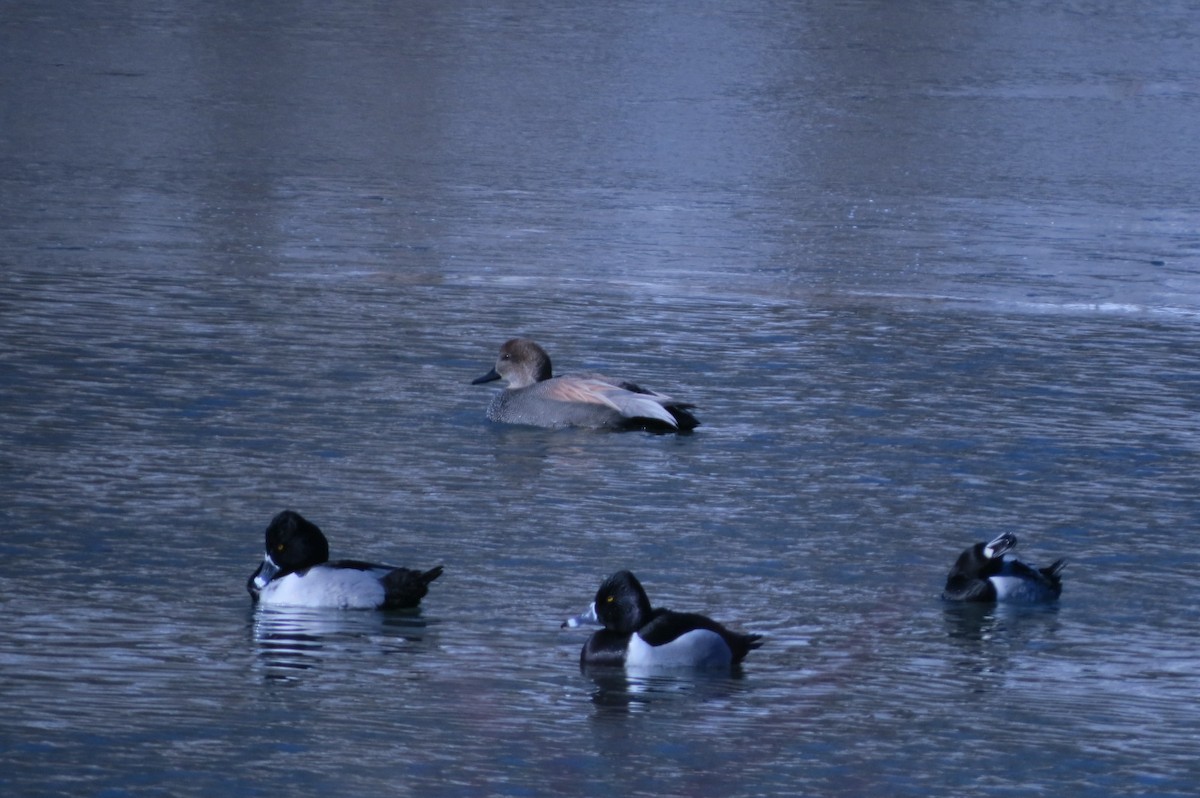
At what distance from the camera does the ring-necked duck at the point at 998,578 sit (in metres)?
6.39

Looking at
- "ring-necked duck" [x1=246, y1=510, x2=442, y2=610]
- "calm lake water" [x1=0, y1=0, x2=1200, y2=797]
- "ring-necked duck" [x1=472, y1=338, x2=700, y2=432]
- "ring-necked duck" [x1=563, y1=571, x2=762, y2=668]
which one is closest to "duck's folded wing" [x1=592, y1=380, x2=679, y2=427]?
"ring-necked duck" [x1=472, y1=338, x2=700, y2=432]

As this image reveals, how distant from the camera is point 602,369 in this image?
33.9 ft

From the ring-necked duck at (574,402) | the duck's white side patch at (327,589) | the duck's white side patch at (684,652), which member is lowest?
the duck's white side patch at (684,652)

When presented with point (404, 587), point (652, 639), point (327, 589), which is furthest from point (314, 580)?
point (652, 639)

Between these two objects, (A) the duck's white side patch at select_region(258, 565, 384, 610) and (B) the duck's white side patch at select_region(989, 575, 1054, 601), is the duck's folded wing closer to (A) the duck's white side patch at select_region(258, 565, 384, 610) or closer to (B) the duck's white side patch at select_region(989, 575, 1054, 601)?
(B) the duck's white side patch at select_region(989, 575, 1054, 601)

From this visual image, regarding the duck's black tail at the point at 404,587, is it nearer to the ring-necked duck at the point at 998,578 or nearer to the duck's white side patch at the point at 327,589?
the duck's white side patch at the point at 327,589

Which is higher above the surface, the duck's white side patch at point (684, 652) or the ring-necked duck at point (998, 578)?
the ring-necked duck at point (998, 578)

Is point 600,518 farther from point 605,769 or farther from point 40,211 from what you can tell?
point 40,211

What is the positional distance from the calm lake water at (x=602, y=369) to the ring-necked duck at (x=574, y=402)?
12cm

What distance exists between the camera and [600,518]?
7402 mm

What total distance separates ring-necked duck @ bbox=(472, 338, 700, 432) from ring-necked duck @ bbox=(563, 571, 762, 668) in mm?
3081

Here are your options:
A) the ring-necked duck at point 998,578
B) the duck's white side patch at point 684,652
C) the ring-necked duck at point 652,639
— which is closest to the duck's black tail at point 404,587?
the ring-necked duck at point 652,639

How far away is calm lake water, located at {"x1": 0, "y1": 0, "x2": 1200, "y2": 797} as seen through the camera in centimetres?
518

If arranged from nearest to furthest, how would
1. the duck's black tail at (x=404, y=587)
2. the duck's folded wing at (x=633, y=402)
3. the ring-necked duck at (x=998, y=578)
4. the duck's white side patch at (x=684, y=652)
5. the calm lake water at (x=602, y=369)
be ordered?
the calm lake water at (x=602, y=369)
the duck's white side patch at (x=684, y=652)
the duck's black tail at (x=404, y=587)
the ring-necked duck at (x=998, y=578)
the duck's folded wing at (x=633, y=402)
